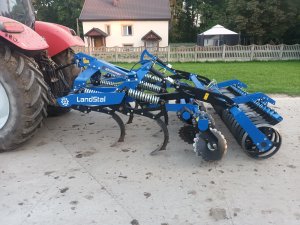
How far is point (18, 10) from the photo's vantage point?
3.94 metres

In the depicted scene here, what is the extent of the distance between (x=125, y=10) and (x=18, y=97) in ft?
90.5

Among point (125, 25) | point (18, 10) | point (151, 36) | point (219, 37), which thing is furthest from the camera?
point (125, 25)

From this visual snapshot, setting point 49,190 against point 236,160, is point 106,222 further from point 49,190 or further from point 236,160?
point 236,160

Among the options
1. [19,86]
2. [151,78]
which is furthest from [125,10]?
[19,86]

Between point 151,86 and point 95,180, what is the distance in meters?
1.40

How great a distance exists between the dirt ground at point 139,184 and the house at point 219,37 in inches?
785

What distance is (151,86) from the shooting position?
3.66 meters

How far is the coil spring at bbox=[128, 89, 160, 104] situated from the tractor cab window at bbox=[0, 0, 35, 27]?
1.89 meters

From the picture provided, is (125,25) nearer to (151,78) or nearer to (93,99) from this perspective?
(151,78)

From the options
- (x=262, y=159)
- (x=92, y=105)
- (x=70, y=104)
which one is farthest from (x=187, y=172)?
(x=70, y=104)

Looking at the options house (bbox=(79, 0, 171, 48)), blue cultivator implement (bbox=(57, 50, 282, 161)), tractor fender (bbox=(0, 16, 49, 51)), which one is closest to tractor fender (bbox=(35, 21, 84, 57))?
blue cultivator implement (bbox=(57, 50, 282, 161))

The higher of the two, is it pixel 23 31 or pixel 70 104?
pixel 23 31

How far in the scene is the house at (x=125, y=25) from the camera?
2811 cm

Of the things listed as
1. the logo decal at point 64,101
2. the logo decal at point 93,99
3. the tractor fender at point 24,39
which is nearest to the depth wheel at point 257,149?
the logo decal at point 93,99
